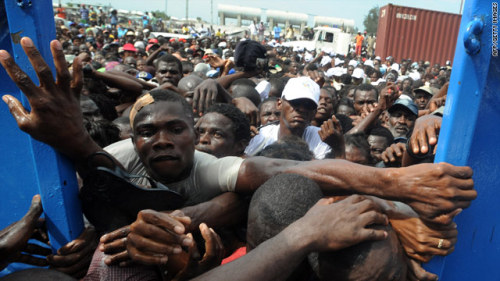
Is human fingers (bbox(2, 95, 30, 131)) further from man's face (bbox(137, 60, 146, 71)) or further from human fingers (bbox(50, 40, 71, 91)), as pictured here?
man's face (bbox(137, 60, 146, 71))

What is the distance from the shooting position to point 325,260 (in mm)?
1285

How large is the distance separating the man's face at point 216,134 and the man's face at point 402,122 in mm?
2194

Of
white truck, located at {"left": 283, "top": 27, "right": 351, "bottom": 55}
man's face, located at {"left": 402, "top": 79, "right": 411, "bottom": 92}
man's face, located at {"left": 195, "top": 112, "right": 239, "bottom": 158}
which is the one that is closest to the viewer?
man's face, located at {"left": 195, "top": 112, "right": 239, "bottom": 158}

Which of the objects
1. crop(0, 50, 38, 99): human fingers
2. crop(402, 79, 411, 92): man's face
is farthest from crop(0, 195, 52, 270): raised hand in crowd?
crop(402, 79, 411, 92): man's face

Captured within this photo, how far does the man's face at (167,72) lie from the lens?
5285mm

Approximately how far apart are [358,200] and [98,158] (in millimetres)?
1047

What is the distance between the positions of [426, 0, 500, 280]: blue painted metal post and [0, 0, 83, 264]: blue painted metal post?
1432 mm

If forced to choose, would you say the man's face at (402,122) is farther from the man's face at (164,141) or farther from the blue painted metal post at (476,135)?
the man's face at (164,141)

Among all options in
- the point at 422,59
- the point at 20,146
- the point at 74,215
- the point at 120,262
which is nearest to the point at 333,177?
the point at 120,262

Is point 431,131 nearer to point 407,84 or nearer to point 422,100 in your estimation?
point 422,100

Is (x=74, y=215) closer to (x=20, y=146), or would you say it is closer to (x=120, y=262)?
(x=120, y=262)

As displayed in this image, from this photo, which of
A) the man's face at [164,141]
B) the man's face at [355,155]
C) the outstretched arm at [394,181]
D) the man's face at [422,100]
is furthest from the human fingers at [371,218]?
the man's face at [422,100]

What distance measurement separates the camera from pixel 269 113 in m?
4.28

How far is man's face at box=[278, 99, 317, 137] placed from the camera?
11.8 ft
